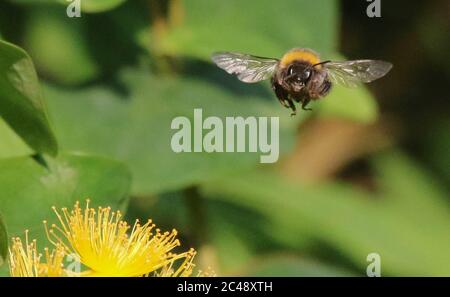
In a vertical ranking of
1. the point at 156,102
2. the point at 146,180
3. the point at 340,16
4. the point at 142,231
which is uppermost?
the point at 340,16

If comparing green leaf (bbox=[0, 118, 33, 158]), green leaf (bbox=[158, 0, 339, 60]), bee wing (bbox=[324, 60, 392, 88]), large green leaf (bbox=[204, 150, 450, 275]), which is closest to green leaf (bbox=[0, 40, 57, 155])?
green leaf (bbox=[0, 118, 33, 158])

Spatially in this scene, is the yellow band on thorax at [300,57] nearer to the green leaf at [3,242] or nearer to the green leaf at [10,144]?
the green leaf at [10,144]

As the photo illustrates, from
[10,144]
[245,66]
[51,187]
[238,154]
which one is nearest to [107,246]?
[51,187]

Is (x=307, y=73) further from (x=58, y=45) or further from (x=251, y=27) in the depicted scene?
(x=58, y=45)

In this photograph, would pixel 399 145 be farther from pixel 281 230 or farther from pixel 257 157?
pixel 257 157

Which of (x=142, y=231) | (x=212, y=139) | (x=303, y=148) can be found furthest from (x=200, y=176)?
(x=303, y=148)

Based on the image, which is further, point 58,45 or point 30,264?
point 58,45

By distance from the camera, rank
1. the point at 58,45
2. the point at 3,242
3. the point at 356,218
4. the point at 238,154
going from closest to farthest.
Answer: the point at 3,242
the point at 238,154
the point at 58,45
the point at 356,218

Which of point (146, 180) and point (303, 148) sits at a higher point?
point (303, 148)

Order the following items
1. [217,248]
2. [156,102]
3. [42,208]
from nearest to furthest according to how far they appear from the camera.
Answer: [42,208]
[156,102]
[217,248]
